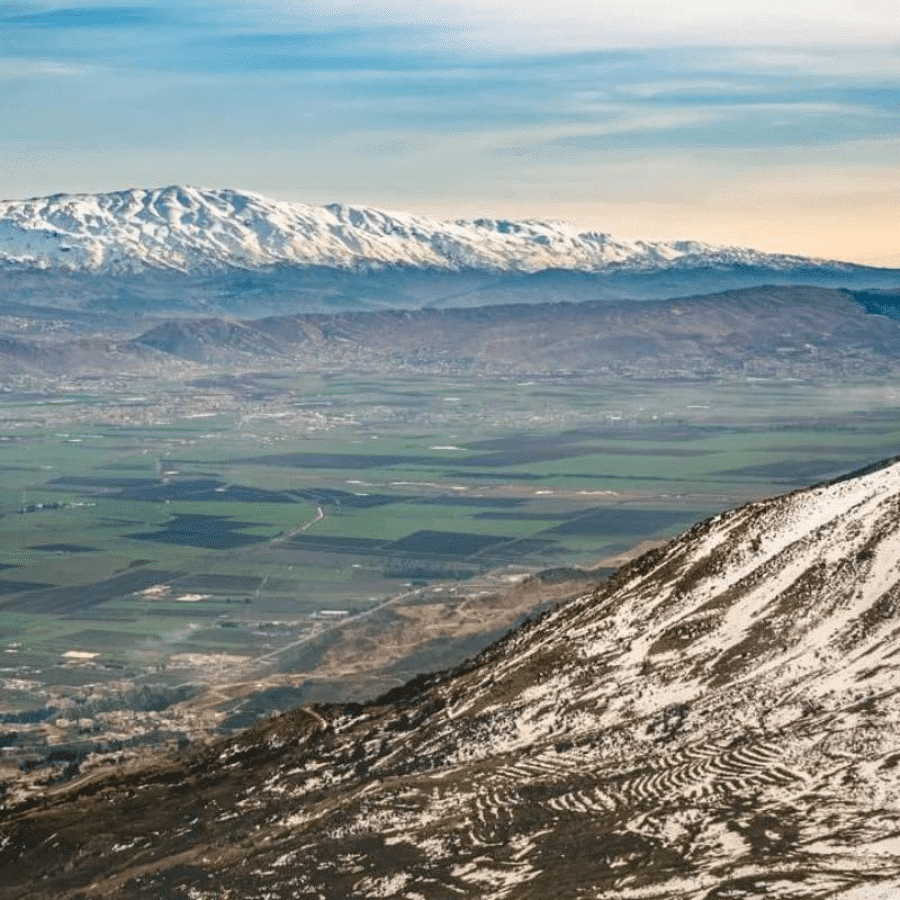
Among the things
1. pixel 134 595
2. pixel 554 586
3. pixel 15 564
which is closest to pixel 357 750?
pixel 554 586

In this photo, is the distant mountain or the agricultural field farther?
the agricultural field

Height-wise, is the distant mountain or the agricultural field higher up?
the distant mountain

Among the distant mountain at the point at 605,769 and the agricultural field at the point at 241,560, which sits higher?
the distant mountain at the point at 605,769

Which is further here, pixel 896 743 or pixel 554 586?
pixel 554 586

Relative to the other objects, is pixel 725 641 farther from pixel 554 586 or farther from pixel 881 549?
pixel 554 586

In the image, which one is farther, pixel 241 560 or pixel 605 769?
pixel 241 560

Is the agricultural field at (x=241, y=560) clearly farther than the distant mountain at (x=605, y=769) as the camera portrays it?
Yes

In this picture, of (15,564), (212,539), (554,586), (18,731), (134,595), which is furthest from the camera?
(212,539)

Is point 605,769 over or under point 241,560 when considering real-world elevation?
over
